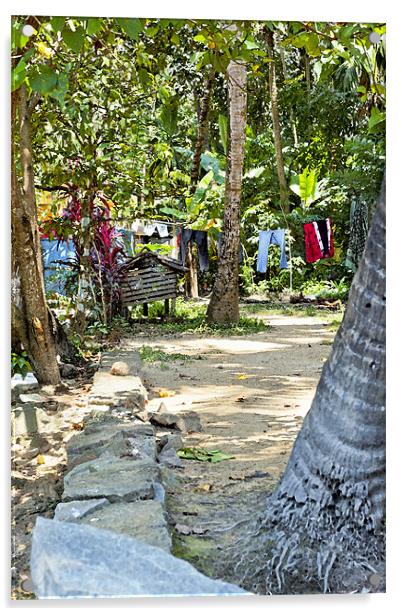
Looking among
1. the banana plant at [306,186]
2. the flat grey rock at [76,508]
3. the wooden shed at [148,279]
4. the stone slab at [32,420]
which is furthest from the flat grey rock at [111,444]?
the banana plant at [306,186]

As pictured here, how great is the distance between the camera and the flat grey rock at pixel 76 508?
226 cm

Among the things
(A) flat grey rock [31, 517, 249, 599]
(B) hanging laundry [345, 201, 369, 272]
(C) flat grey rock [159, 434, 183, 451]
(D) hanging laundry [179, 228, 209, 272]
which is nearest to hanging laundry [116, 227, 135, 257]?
(D) hanging laundry [179, 228, 209, 272]

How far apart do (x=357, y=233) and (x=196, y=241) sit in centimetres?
63

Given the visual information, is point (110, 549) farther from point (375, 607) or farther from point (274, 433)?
point (375, 607)

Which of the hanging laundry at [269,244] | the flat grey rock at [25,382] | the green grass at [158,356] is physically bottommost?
the flat grey rock at [25,382]

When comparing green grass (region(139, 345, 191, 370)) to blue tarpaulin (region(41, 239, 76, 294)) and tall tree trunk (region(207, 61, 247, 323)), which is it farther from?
blue tarpaulin (region(41, 239, 76, 294))

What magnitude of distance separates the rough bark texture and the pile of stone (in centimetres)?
20

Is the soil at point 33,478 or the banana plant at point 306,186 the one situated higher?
the banana plant at point 306,186

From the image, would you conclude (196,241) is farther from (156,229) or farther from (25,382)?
(25,382)

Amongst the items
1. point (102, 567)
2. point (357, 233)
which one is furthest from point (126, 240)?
point (102, 567)

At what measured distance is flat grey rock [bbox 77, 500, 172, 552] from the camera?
2.20 metres

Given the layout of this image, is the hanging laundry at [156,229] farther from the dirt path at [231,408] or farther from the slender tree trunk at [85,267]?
the dirt path at [231,408]

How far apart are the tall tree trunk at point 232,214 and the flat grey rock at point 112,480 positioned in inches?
26.0

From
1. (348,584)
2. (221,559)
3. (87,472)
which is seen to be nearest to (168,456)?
(87,472)
